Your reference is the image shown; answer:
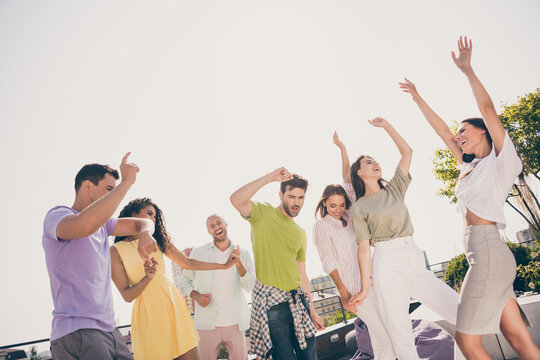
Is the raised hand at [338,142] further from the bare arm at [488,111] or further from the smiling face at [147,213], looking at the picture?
the smiling face at [147,213]

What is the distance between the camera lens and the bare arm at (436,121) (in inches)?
106

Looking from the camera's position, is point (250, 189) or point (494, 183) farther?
point (250, 189)

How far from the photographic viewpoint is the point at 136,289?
2250 millimetres

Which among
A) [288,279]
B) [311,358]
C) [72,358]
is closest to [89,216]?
[72,358]

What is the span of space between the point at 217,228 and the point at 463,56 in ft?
10.4

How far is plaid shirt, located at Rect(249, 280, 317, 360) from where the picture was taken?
250cm

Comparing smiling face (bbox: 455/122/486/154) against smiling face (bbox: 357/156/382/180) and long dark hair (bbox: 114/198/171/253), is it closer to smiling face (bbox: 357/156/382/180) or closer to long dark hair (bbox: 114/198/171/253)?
smiling face (bbox: 357/156/382/180)

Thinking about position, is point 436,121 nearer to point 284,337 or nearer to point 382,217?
point 382,217

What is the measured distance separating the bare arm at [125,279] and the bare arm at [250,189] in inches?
30.9

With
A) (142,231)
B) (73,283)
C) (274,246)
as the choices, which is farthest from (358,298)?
(73,283)

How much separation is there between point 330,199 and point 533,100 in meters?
13.4

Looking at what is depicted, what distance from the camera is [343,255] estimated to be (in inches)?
116

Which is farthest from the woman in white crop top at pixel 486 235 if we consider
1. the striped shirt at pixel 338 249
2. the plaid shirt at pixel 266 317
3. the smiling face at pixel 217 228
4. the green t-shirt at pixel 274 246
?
the smiling face at pixel 217 228

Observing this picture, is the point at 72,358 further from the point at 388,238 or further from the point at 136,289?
the point at 388,238
